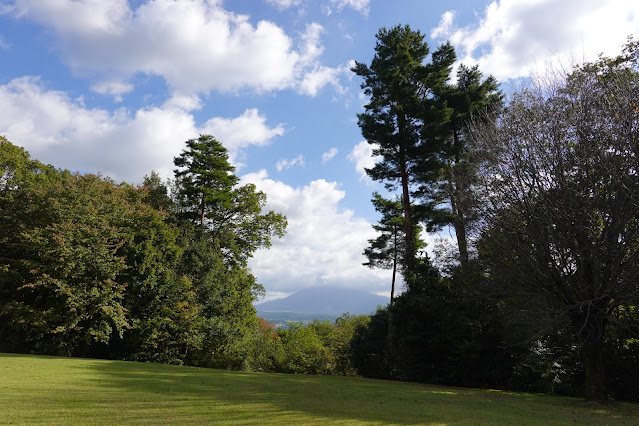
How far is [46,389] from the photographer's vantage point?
9359 millimetres

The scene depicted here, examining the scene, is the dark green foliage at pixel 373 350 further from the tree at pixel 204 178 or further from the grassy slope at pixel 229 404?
the tree at pixel 204 178

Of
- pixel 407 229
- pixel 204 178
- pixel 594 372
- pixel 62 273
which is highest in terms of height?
pixel 204 178

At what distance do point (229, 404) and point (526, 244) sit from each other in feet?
36.5

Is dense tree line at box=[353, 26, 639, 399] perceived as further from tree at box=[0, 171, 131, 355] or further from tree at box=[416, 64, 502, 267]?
tree at box=[0, 171, 131, 355]

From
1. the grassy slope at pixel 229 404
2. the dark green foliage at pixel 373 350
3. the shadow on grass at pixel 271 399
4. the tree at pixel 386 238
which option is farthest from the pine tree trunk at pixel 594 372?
the tree at pixel 386 238

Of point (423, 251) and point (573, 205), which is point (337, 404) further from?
point (423, 251)

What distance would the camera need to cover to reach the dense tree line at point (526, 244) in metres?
12.0

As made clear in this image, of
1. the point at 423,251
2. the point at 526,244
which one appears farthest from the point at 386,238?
the point at 526,244

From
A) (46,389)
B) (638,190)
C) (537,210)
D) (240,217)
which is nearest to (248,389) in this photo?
(46,389)

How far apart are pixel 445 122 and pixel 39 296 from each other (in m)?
26.2

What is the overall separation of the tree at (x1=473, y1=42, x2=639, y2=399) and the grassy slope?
3133 millimetres

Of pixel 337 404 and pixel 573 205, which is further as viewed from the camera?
pixel 573 205

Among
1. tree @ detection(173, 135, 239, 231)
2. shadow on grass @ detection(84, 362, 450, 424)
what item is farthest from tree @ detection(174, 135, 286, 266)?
shadow on grass @ detection(84, 362, 450, 424)

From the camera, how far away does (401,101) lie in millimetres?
24422
